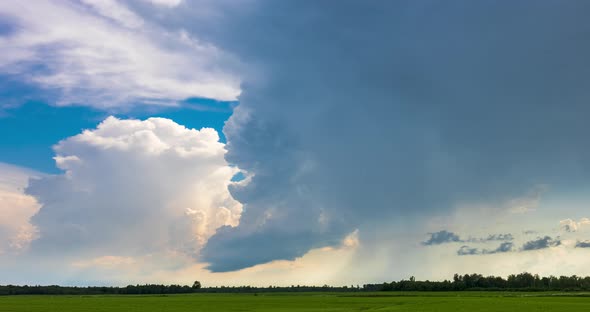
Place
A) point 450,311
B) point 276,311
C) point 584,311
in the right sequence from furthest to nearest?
point 276,311 < point 450,311 < point 584,311

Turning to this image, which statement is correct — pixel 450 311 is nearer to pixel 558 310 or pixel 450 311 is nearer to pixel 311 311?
pixel 558 310

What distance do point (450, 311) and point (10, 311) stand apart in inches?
2608

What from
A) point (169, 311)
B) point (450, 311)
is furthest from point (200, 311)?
point (450, 311)

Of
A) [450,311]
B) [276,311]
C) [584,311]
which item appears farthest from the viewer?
[276,311]

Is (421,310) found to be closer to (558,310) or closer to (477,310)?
(477,310)

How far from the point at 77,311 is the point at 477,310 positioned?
205 feet

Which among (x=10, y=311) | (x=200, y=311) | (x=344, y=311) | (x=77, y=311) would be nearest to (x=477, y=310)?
(x=344, y=311)

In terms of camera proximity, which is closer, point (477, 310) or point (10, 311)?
point (477, 310)

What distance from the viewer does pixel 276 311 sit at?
278ft

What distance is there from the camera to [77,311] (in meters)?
90.4

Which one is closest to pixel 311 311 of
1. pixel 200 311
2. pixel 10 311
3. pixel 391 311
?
pixel 391 311

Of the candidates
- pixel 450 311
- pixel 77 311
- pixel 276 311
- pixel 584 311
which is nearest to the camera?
pixel 584 311

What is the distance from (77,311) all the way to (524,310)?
2707 inches

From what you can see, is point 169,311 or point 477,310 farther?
point 169,311
